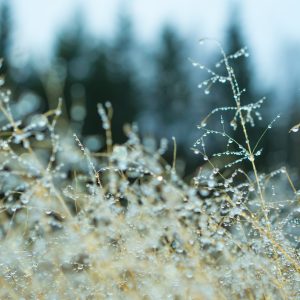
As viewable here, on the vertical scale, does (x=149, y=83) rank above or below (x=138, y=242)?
below

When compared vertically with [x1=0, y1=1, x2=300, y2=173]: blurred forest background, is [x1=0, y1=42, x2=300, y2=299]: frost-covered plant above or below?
above

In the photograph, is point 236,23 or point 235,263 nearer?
point 235,263

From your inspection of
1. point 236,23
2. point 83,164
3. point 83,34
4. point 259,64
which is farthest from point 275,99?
point 83,164

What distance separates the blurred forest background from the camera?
17.8 metres

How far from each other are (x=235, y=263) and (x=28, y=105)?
0.93 meters

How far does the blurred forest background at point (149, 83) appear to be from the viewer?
1777cm

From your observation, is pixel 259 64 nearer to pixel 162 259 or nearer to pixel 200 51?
pixel 200 51

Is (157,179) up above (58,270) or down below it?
above

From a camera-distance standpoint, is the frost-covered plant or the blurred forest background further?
the blurred forest background

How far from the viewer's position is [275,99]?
22.0 m

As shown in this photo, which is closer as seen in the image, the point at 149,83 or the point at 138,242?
the point at 138,242

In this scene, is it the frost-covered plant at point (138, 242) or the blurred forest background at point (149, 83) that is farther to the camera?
the blurred forest background at point (149, 83)

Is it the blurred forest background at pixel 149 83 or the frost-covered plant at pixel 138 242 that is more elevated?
the frost-covered plant at pixel 138 242

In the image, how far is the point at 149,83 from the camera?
70.2ft
